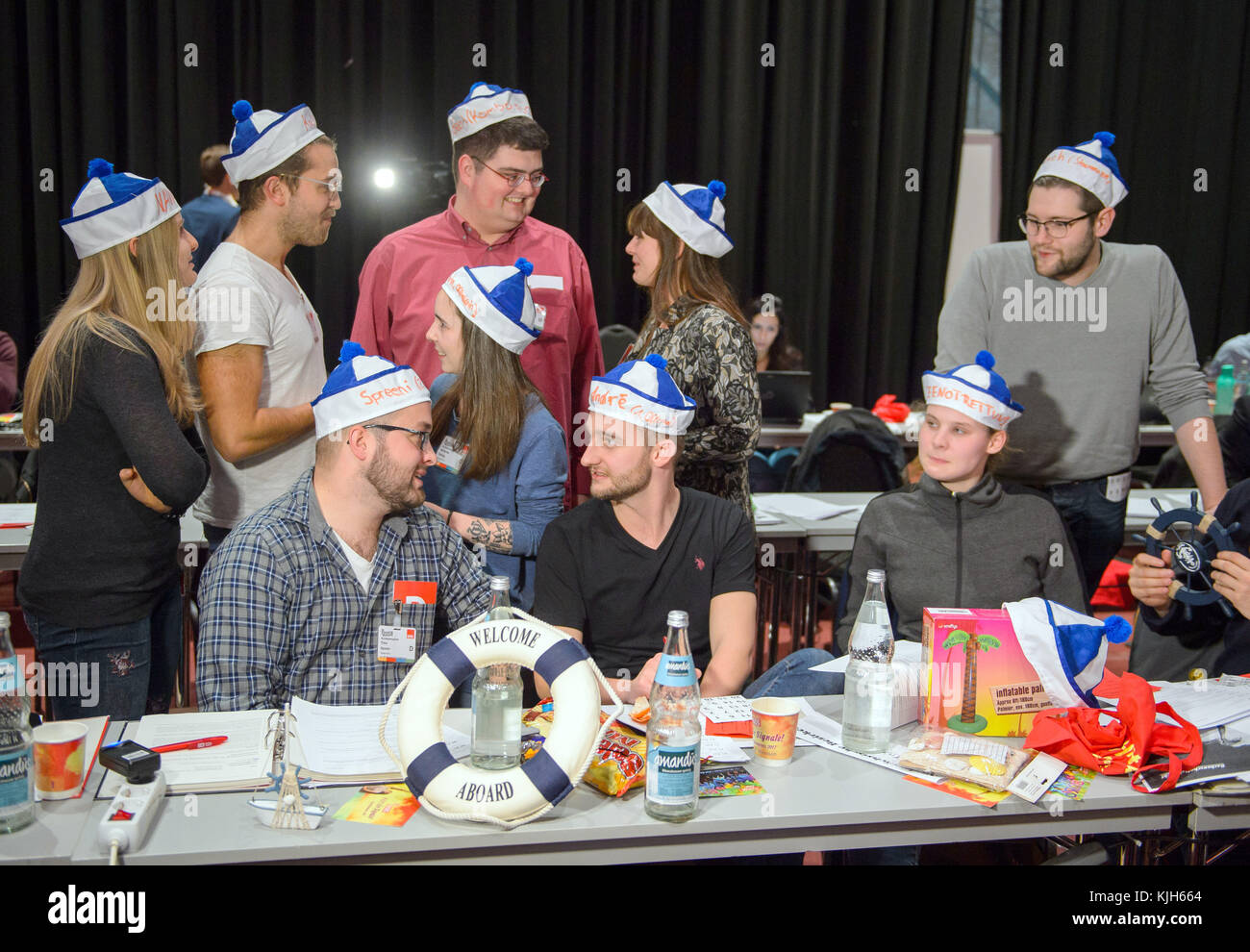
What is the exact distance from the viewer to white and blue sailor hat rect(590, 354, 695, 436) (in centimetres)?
230

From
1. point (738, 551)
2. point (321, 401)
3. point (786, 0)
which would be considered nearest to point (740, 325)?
point (738, 551)

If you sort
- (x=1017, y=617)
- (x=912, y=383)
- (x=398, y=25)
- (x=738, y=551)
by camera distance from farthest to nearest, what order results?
(x=912, y=383) → (x=398, y=25) → (x=738, y=551) → (x=1017, y=617)

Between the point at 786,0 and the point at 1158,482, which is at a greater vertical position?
the point at 786,0

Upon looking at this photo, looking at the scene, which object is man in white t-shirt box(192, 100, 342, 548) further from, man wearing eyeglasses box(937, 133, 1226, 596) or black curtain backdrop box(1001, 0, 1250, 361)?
black curtain backdrop box(1001, 0, 1250, 361)

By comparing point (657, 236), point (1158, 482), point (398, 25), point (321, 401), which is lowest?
point (1158, 482)

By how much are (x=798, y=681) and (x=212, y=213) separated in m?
3.75

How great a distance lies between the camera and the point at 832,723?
1.91 m

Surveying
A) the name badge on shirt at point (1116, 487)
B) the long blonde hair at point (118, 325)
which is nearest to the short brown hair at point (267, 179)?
the long blonde hair at point (118, 325)

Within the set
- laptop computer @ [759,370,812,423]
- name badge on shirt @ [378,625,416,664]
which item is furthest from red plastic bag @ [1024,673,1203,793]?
laptop computer @ [759,370,812,423]

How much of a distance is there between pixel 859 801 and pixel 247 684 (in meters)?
1.07

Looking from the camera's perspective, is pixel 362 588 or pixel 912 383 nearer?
pixel 362 588

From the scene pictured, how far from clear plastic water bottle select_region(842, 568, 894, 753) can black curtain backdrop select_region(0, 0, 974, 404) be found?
4.93 m

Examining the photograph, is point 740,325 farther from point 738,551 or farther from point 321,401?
point 321,401

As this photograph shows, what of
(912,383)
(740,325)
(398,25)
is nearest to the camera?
(740,325)
